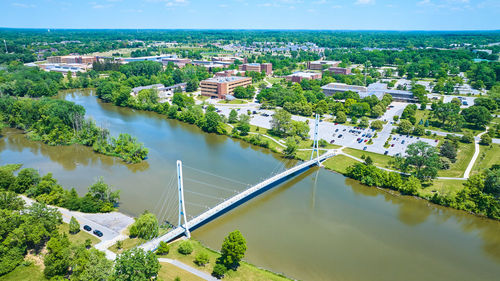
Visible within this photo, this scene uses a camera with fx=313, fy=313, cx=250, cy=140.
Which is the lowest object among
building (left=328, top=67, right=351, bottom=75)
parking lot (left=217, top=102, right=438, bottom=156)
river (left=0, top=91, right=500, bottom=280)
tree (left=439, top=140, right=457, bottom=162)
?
river (left=0, top=91, right=500, bottom=280)

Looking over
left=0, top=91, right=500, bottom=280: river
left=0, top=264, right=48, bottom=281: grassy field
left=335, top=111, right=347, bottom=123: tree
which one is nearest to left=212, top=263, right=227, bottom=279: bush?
left=0, top=91, right=500, bottom=280: river

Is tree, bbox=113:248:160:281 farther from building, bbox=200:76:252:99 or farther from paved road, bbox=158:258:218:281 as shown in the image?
building, bbox=200:76:252:99

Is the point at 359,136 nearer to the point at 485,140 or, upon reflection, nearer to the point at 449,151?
the point at 449,151

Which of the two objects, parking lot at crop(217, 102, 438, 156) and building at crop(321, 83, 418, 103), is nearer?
parking lot at crop(217, 102, 438, 156)

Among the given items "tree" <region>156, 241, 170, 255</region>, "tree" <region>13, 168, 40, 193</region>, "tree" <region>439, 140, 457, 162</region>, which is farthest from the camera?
"tree" <region>439, 140, 457, 162</region>

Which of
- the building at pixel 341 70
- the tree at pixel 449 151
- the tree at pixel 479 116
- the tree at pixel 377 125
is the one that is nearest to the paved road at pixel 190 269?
the tree at pixel 449 151

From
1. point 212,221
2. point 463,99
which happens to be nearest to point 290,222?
point 212,221
